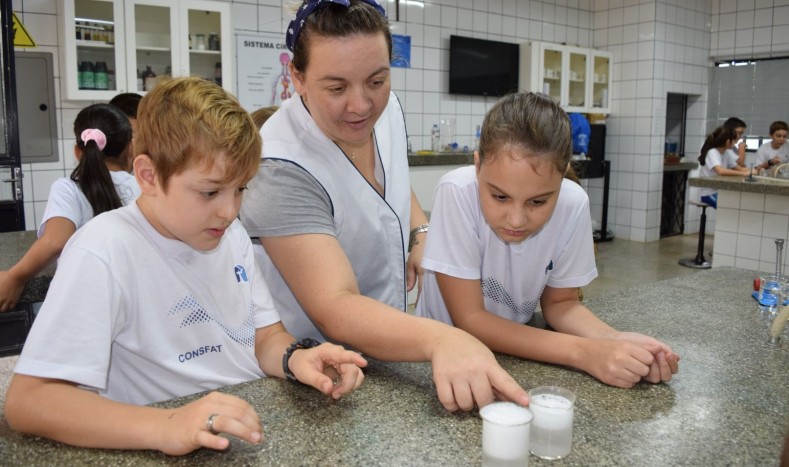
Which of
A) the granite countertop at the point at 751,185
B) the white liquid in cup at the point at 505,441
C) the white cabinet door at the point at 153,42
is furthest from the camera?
the white cabinet door at the point at 153,42

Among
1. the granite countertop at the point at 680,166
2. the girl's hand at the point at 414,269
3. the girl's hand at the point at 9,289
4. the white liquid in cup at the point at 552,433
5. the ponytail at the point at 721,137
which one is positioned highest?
the ponytail at the point at 721,137

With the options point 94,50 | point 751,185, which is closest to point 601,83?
point 751,185

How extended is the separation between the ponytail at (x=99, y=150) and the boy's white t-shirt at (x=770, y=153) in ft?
20.5

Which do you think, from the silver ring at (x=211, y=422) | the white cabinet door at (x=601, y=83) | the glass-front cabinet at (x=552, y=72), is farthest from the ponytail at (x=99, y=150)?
the white cabinet door at (x=601, y=83)

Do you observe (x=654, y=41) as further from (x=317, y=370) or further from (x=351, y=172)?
(x=317, y=370)

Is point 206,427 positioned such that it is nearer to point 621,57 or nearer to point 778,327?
point 778,327

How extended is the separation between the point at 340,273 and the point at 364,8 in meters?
0.51

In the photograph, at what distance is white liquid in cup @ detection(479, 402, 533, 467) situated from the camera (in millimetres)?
682

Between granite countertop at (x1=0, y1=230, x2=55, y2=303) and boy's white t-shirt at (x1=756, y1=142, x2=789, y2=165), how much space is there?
6.54 m

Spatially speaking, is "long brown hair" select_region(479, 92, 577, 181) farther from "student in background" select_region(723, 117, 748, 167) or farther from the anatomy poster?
"student in background" select_region(723, 117, 748, 167)

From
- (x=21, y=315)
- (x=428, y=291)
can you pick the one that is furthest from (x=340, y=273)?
(x=21, y=315)

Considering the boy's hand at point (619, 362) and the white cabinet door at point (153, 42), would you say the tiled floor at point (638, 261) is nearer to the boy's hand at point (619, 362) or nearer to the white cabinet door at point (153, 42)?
the white cabinet door at point (153, 42)

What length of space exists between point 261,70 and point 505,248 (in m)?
3.79

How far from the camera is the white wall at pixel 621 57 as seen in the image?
5.66 meters
